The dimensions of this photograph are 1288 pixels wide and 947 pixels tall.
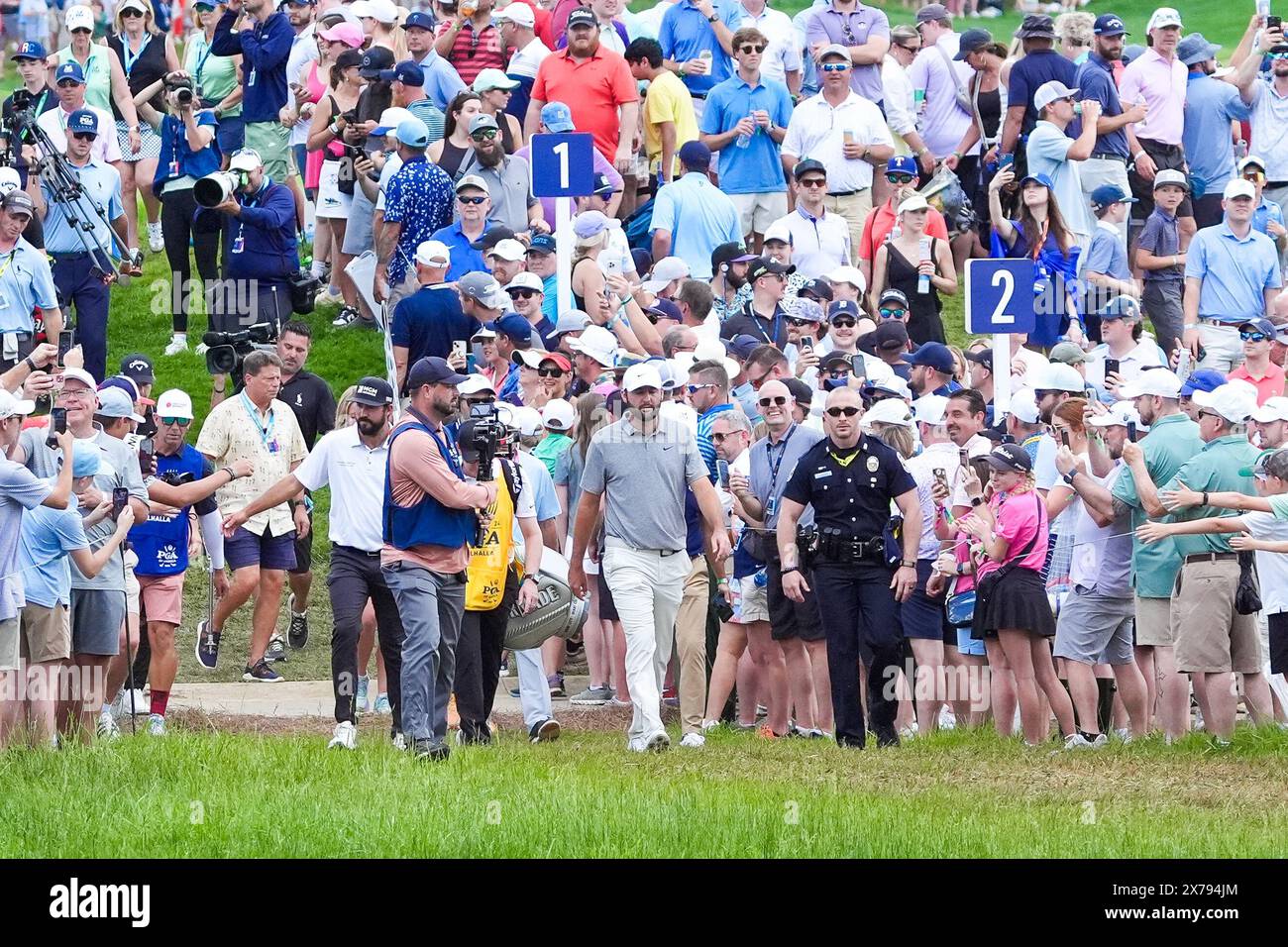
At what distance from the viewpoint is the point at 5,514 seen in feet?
37.9

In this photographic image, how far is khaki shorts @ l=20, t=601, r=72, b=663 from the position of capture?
12125mm

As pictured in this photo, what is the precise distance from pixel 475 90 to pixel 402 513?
7.78 metres

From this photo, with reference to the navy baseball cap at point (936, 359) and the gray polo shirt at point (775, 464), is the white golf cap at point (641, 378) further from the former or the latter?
the navy baseball cap at point (936, 359)

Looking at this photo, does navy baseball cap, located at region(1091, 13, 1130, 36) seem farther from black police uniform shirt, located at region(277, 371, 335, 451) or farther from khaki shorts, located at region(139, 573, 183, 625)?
khaki shorts, located at region(139, 573, 183, 625)

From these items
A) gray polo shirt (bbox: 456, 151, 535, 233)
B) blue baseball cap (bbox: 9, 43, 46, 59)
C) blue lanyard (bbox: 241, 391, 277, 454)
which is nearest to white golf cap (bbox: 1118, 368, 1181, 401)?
blue lanyard (bbox: 241, 391, 277, 454)

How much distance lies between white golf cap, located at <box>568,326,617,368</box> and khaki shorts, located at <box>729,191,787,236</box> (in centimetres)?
452

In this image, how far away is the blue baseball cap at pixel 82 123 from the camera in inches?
752

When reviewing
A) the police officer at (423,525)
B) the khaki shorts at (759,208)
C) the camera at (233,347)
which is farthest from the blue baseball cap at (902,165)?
the police officer at (423,525)

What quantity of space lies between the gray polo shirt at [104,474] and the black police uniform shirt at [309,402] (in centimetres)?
326

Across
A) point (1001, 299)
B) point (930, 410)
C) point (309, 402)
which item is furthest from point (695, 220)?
point (930, 410)

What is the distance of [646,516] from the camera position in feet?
43.1

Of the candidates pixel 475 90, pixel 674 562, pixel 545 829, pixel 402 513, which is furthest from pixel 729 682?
pixel 475 90

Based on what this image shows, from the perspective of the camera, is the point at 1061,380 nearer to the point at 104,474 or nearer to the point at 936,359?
the point at 936,359
